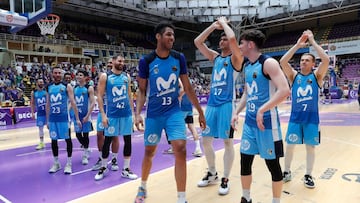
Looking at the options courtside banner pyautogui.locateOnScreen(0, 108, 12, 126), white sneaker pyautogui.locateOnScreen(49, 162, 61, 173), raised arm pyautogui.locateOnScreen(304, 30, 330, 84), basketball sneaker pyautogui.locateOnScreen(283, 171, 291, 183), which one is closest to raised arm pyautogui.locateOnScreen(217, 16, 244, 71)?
raised arm pyautogui.locateOnScreen(304, 30, 330, 84)

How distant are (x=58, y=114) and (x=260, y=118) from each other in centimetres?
368

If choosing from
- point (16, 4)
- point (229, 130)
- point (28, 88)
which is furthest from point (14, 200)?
point (28, 88)

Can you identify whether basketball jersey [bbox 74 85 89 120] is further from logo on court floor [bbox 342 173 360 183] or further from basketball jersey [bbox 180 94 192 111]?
logo on court floor [bbox 342 173 360 183]

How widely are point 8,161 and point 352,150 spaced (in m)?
6.76

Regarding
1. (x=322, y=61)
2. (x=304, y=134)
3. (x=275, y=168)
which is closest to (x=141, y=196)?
(x=275, y=168)

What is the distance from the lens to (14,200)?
392cm

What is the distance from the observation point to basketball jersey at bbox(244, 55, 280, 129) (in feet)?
9.77

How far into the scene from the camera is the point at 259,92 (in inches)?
120

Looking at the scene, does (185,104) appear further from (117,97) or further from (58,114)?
(58,114)

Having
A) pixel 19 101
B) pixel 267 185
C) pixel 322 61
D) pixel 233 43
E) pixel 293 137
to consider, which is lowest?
pixel 267 185

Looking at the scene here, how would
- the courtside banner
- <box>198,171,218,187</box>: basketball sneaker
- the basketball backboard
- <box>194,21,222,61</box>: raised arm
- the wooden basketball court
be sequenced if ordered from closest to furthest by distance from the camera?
the wooden basketball court
<box>194,21,222,61</box>: raised arm
<box>198,171,218,187</box>: basketball sneaker
the basketball backboard
the courtside banner

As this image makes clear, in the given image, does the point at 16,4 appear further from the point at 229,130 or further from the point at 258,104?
the point at 258,104

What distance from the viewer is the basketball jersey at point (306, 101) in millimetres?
4145

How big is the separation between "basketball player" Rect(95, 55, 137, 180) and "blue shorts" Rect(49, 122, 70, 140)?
0.85 metres
